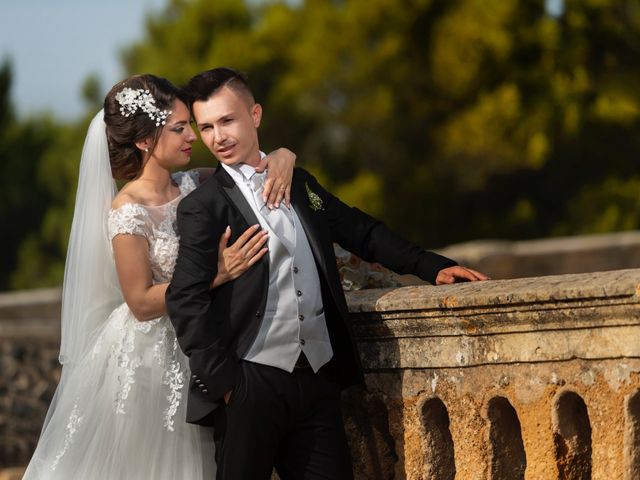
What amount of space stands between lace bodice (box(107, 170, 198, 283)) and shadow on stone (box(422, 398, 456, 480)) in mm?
849

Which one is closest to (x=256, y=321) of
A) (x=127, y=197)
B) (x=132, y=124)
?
(x=127, y=197)

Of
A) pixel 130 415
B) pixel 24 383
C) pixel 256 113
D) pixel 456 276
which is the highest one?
pixel 24 383

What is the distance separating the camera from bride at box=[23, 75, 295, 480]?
4.04 m

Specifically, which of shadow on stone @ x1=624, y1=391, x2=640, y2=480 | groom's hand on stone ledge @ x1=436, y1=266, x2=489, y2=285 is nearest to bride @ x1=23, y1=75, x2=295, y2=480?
groom's hand on stone ledge @ x1=436, y1=266, x2=489, y2=285

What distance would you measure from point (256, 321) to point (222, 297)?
121 millimetres

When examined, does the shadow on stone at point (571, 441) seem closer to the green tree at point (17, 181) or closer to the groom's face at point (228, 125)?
the groom's face at point (228, 125)

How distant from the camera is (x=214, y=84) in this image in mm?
3939

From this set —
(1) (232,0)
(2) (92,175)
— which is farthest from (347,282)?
(1) (232,0)

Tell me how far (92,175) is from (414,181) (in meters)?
20.5

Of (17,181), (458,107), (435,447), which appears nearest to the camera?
(435,447)

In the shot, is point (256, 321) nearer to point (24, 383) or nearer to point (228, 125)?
point (228, 125)

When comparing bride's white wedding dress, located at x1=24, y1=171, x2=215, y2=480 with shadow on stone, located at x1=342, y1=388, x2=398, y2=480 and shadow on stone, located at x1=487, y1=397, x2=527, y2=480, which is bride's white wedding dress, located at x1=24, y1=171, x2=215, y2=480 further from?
shadow on stone, located at x1=487, y1=397, x2=527, y2=480

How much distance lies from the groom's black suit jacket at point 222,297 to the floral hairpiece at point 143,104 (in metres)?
0.36

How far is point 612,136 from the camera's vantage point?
77.5 feet
